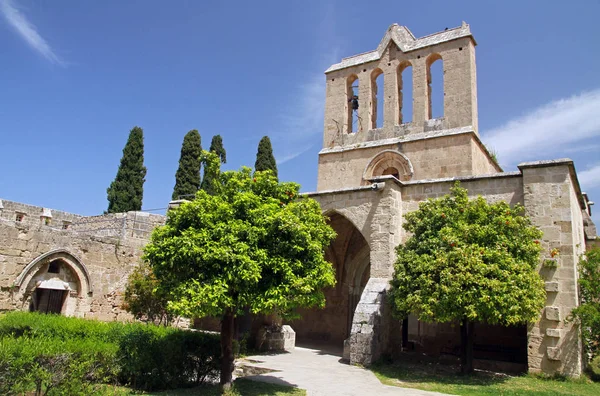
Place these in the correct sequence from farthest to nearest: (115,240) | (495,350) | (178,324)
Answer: (178,324) < (115,240) < (495,350)

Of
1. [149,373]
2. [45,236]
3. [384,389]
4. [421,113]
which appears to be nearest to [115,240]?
[45,236]

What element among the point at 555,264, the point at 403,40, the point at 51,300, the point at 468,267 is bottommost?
the point at 51,300

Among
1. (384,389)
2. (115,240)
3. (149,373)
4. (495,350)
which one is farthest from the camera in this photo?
(115,240)

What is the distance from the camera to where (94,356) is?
6441mm

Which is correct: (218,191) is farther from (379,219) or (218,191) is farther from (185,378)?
(379,219)

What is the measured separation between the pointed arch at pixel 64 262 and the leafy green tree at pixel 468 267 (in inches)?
342

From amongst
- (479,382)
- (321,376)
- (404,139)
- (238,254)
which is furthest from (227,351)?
(404,139)

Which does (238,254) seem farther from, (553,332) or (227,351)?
(553,332)

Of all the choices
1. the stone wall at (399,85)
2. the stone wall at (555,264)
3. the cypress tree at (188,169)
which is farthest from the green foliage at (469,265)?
the cypress tree at (188,169)

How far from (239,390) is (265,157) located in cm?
1957

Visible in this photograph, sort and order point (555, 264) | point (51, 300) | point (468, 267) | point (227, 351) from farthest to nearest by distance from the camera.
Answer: point (51, 300)
point (555, 264)
point (468, 267)
point (227, 351)

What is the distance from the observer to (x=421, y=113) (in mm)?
15727

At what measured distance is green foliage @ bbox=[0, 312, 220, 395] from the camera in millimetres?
5508

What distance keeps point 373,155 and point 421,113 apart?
7.18 feet
